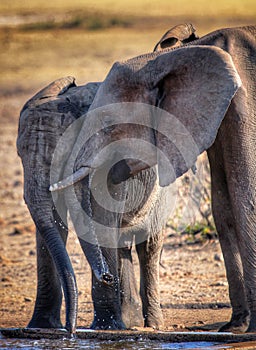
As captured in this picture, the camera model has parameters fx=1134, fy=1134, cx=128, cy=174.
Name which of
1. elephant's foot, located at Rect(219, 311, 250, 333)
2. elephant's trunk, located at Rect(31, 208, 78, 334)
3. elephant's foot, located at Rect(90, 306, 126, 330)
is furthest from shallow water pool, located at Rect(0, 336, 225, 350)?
elephant's foot, located at Rect(219, 311, 250, 333)

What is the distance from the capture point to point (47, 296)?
633 centimetres

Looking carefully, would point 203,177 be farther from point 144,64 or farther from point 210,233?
point 144,64

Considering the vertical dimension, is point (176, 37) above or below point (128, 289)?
above

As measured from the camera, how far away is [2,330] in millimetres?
5840

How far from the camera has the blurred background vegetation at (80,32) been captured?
17453mm

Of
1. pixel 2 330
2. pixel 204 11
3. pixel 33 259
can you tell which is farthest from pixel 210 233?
pixel 204 11

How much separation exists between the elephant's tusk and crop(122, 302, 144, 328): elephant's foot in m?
1.07

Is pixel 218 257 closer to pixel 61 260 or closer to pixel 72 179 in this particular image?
pixel 72 179

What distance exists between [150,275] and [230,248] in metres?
0.72

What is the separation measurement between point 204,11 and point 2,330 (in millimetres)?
18995

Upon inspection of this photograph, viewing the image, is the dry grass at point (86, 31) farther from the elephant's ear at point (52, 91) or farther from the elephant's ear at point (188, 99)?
the elephant's ear at point (188, 99)

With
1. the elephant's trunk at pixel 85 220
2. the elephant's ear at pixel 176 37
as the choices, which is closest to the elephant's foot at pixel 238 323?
the elephant's trunk at pixel 85 220

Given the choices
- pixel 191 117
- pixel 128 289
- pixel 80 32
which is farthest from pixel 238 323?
pixel 80 32

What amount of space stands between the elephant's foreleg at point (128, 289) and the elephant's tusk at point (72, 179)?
0.86 m
